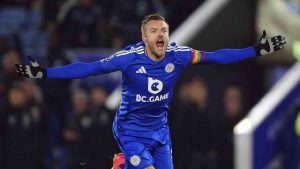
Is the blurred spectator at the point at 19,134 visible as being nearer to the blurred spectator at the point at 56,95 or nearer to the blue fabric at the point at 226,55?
the blurred spectator at the point at 56,95

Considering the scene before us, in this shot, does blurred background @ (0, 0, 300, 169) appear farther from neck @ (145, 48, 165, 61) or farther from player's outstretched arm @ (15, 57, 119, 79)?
player's outstretched arm @ (15, 57, 119, 79)

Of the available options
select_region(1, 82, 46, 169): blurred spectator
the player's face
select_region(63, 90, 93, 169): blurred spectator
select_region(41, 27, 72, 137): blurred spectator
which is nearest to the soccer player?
the player's face

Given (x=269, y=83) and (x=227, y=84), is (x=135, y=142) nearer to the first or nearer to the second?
(x=227, y=84)

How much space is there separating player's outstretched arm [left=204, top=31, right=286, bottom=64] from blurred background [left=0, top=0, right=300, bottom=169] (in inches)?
131

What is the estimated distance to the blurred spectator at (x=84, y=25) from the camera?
43.0 ft

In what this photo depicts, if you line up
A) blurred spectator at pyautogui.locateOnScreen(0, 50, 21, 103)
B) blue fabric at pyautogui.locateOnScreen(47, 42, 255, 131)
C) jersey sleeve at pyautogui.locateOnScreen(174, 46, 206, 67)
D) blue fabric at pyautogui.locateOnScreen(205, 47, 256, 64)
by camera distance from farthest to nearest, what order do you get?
1. blurred spectator at pyautogui.locateOnScreen(0, 50, 21, 103)
2. blue fabric at pyautogui.locateOnScreen(205, 47, 256, 64)
3. jersey sleeve at pyautogui.locateOnScreen(174, 46, 206, 67)
4. blue fabric at pyautogui.locateOnScreen(47, 42, 255, 131)

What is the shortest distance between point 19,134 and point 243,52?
4659 millimetres

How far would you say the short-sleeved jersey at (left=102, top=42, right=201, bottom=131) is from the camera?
7211 millimetres

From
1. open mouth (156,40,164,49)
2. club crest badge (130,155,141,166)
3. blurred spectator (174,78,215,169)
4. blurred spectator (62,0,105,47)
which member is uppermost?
blurred spectator (62,0,105,47)

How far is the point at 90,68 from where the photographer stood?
705 centimetres

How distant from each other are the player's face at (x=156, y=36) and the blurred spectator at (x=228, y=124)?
17.0 feet

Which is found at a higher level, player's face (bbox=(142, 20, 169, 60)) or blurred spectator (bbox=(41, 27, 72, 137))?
player's face (bbox=(142, 20, 169, 60))

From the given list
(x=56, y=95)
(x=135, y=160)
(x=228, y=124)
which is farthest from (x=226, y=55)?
(x=56, y=95)

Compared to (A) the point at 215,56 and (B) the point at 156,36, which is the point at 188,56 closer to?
(A) the point at 215,56
